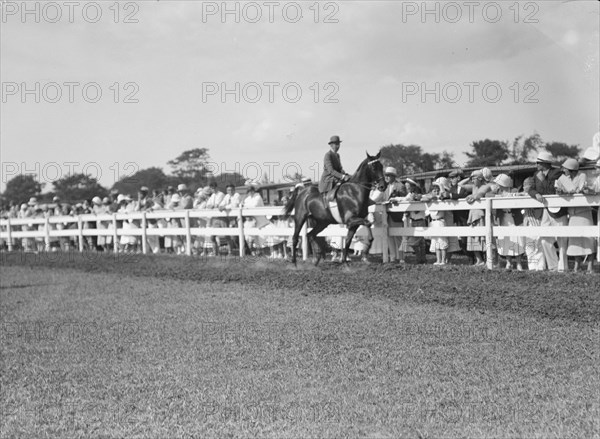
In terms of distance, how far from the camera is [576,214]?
11539 millimetres

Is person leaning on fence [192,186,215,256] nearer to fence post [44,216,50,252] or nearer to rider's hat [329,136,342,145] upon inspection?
rider's hat [329,136,342,145]

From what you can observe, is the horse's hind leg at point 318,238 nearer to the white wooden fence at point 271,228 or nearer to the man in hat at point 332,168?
the white wooden fence at point 271,228

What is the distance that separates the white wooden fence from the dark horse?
0.82 meters

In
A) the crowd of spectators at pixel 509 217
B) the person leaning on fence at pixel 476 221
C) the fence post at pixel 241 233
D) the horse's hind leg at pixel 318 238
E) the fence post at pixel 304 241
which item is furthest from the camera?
the fence post at pixel 241 233

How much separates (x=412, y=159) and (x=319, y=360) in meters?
45.0

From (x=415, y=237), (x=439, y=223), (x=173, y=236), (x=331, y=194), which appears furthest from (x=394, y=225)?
(x=173, y=236)

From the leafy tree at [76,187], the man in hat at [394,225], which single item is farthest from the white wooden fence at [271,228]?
the leafy tree at [76,187]

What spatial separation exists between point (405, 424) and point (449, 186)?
1010 cm

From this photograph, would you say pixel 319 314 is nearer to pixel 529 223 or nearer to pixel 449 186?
pixel 529 223

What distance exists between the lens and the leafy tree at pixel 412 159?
148ft

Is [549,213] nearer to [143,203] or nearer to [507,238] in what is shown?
[507,238]

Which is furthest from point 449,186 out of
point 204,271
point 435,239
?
point 204,271

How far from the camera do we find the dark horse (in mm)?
14086

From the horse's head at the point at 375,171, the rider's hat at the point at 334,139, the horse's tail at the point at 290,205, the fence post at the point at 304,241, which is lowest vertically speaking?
the fence post at the point at 304,241
